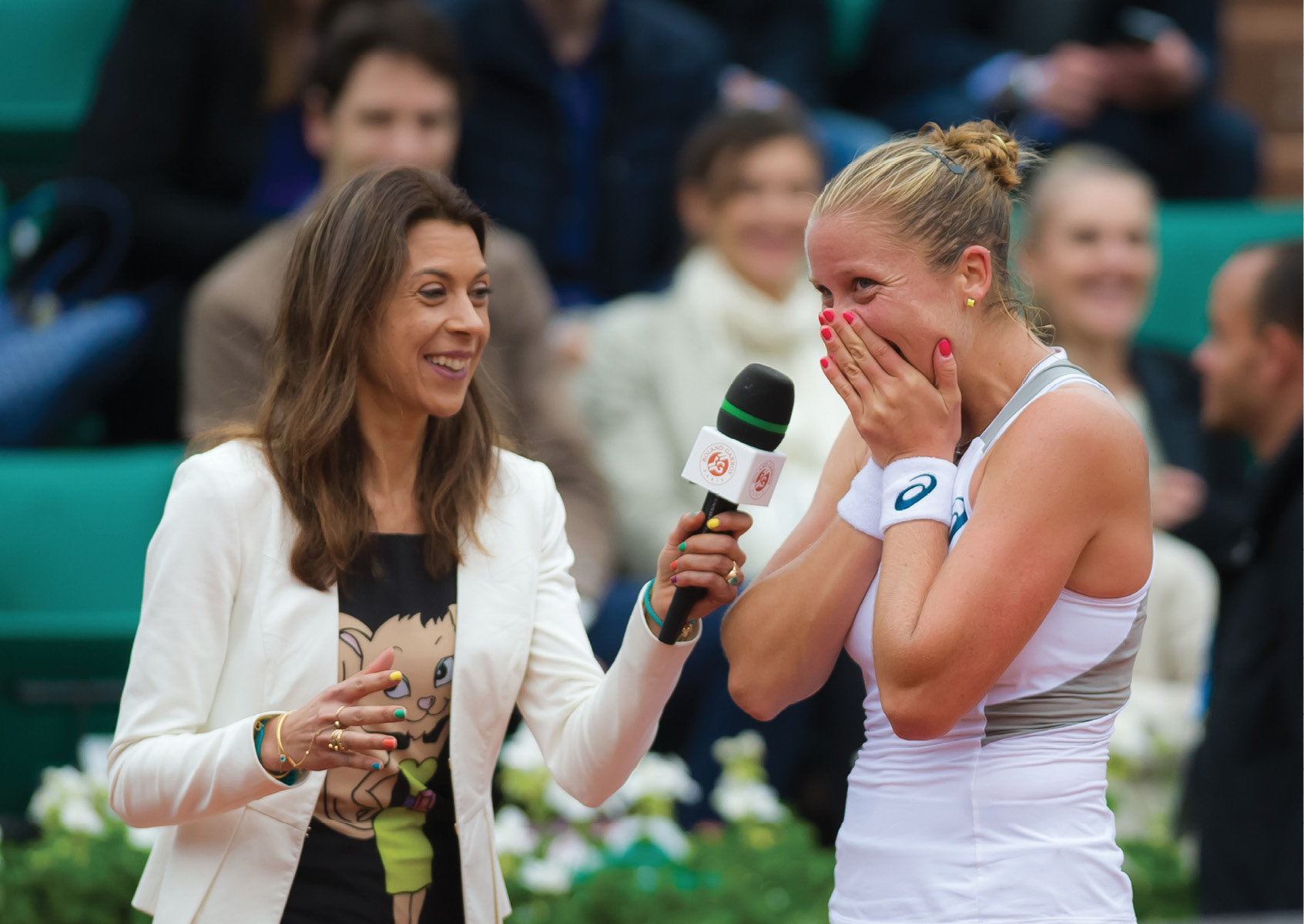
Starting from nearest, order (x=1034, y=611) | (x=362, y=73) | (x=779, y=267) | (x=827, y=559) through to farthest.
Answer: (x=1034, y=611) < (x=827, y=559) < (x=362, y=73) < (x=779, y=267)

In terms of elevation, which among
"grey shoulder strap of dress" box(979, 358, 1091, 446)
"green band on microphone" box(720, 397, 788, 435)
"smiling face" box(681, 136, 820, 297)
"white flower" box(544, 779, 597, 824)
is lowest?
"white flower" box(544, 779, 597, 824)

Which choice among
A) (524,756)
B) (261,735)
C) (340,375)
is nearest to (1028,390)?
(340,375)

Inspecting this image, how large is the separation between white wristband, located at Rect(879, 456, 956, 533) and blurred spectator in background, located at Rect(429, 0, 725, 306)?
10.7 feet

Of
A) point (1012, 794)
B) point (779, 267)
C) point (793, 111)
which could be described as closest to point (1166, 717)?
point (779, 267)

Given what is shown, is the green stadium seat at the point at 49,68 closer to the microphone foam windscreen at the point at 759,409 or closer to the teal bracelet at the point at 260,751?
the teal bracelet at the point at 260,751

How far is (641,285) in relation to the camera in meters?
5.43

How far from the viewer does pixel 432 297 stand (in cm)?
216

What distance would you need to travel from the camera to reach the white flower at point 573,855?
11.0 feet

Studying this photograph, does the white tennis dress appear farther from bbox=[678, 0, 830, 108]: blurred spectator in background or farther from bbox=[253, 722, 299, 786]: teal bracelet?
bbox=[678, 0, 830, 108]: blurred spectator in background

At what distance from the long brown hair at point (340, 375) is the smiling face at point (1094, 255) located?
311cm

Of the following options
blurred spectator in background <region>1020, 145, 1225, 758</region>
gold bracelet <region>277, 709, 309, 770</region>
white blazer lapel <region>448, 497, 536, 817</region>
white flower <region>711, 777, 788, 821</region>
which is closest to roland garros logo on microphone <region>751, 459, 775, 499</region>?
white blazer lapel <region>448, 497, 536, 817</region>

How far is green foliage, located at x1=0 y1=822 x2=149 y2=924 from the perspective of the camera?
10.6ft

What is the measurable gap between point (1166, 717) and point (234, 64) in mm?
3210

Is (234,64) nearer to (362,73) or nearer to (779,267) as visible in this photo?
(362,73)
